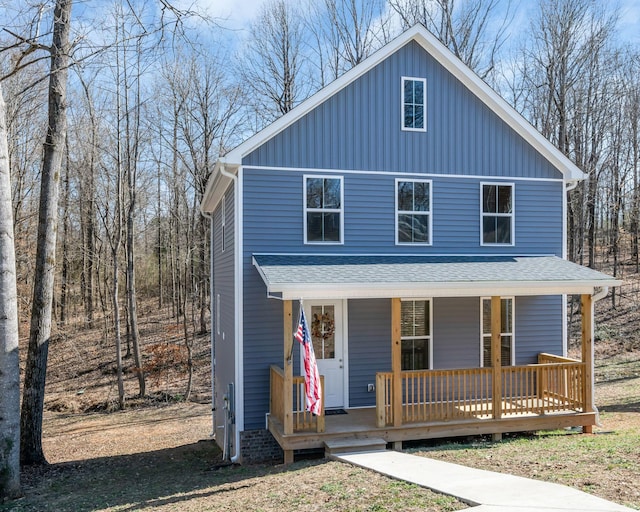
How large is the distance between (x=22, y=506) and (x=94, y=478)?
2.31 m

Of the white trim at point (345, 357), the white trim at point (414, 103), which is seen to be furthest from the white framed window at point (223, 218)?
the white trim at point (414, 103)

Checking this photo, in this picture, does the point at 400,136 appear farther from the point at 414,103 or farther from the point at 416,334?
the point at 416,334

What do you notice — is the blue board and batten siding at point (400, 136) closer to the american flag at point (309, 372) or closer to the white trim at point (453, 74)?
the white trim at point (453, 74)

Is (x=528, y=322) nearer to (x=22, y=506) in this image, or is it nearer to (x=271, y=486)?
(x=271, y=486)

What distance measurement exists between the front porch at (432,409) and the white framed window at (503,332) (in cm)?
99

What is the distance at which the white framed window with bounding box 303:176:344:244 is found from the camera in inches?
433

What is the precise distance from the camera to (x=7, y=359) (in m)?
8.51

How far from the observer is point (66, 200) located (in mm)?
26422

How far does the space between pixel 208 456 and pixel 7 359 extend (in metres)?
5.52

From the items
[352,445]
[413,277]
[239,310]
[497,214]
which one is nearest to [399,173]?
[497,214]

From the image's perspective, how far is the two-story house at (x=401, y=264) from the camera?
32.4ft

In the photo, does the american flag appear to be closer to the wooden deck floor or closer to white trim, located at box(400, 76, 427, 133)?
the wooden deck floor

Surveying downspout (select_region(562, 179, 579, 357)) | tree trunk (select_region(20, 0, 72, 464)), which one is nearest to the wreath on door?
downspout (select_region(562, 179, 579, 357))

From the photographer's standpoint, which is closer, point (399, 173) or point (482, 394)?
point (482, 394)
